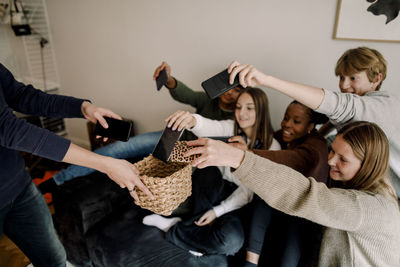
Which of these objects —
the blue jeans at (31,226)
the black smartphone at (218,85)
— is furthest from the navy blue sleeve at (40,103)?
the black smartphone at (218,85)

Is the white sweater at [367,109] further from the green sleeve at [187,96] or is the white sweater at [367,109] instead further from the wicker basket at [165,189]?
the green sleeve at [187,96]

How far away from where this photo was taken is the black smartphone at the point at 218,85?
0.98 meters

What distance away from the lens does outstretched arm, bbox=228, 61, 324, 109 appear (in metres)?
0.98

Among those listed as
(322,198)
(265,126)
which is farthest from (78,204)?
(322,198)

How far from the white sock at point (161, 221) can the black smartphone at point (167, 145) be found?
668 millimetres

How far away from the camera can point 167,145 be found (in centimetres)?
96

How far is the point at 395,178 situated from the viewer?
1234mm

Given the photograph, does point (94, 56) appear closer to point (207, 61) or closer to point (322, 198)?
point (207, 61)

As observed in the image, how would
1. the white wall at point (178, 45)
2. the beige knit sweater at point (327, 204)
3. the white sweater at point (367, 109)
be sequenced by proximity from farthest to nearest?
the white wall at point (178, 45) < the white sweater at point (367, 109) < the beige knit sweater at point (327, 204)

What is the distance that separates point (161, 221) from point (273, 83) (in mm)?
983

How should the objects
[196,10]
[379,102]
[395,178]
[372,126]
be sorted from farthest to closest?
[196,10]
[395,178]
[379,102]
[372,126]

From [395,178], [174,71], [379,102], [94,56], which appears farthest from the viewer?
[94,56]

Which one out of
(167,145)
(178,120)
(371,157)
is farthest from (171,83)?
(371,157)

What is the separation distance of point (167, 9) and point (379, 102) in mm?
1612
